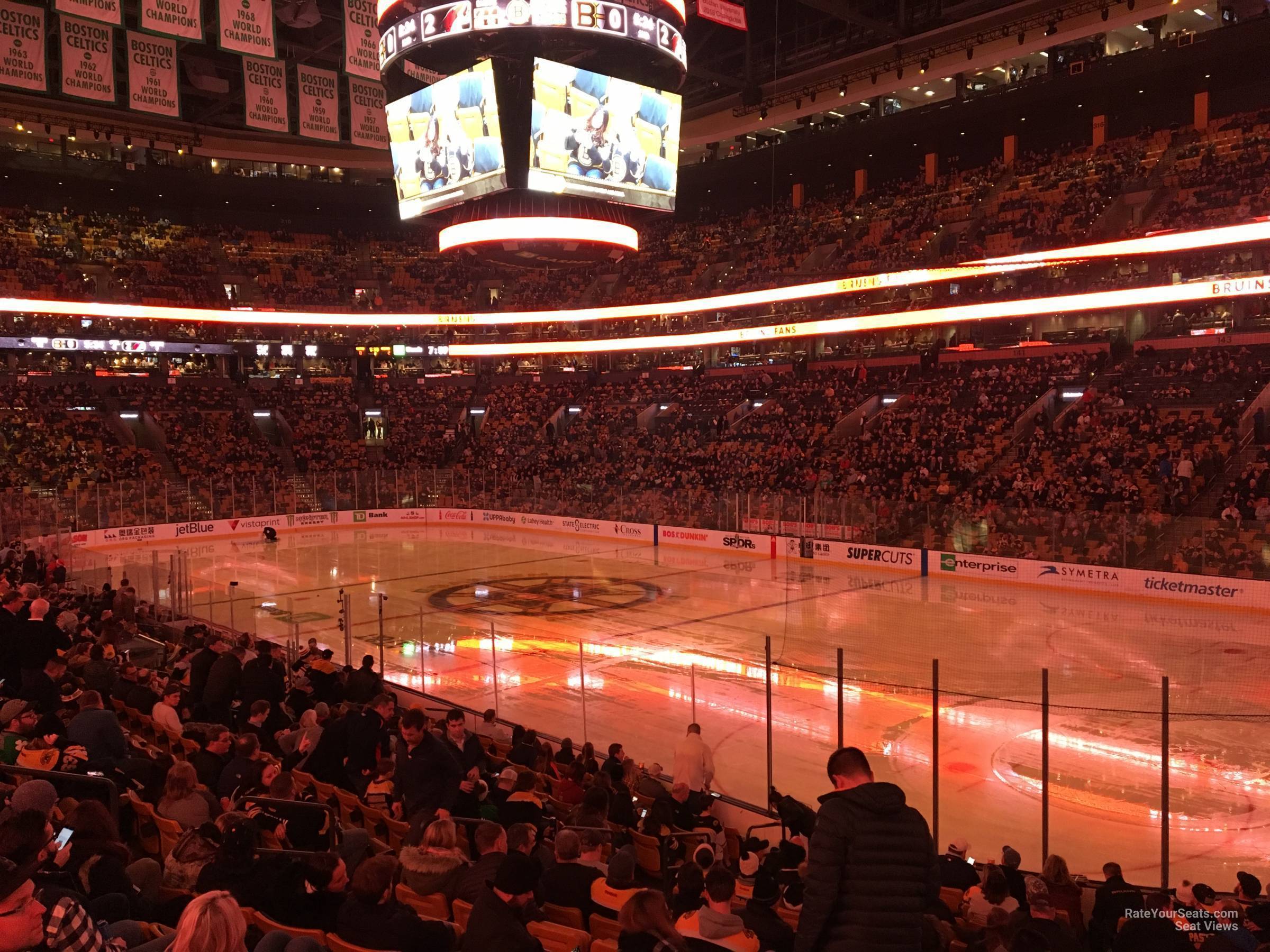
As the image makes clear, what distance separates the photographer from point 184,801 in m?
6.15

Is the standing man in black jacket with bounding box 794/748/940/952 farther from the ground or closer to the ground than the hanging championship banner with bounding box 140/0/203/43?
closer to the ground

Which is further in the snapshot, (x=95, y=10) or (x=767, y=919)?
(x=95, y=10)

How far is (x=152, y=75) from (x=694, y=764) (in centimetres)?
2242

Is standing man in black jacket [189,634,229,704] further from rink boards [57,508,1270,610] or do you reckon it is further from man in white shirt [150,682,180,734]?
rink boards [57,508,1270,610]

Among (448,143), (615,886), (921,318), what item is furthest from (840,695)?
(921,318)

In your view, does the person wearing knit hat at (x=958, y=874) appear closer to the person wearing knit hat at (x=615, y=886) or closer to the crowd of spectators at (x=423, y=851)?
the crowd of spectators at (x=423, y=851)

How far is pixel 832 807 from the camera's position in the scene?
12.0ft

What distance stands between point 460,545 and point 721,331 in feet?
49.1

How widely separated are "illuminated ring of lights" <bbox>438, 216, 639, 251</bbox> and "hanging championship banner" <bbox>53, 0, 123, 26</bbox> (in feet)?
25.4

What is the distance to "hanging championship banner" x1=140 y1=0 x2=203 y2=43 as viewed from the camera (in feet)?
65.6

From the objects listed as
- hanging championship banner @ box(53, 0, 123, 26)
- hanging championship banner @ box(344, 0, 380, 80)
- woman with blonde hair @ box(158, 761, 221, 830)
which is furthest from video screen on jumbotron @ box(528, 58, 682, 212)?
woman with blonde hair @ box(158, 761, 221, 830)

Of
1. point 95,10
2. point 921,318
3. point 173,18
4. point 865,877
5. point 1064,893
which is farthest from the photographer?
point 921,318

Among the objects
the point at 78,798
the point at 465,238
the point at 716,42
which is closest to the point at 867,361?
the point at 716,42

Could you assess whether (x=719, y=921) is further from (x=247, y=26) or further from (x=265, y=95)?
(x=265, y=95)
